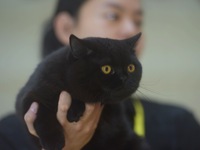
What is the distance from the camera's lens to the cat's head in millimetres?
588

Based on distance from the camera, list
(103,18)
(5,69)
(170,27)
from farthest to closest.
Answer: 1. (170,27)
2. (5,69)
3. (103,18)

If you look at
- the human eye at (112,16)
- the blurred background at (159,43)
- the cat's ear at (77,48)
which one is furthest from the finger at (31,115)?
the blurred background at (159,43)

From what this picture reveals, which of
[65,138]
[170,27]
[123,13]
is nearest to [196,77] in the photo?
[170,27]

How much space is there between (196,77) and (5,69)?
1000mm

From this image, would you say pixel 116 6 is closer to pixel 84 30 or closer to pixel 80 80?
pixel 84 30

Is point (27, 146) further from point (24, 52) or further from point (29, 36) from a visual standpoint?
point (29, 36)

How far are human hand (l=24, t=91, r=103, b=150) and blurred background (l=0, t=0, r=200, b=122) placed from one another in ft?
1.92

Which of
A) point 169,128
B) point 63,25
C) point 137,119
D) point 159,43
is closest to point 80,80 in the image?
point 63,25

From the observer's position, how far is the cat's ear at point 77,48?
21.4 inches

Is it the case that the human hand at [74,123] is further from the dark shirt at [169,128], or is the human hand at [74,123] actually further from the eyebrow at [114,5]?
the dark shirt at [169,128]

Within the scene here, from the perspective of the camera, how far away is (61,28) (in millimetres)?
759

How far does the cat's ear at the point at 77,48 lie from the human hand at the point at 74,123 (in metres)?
0.08

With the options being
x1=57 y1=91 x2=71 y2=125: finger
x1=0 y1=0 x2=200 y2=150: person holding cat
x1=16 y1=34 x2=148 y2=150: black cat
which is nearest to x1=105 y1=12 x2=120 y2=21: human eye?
x1=0 y1=0 x2=200 y2=150: person holding cat

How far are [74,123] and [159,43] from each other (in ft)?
3.37
